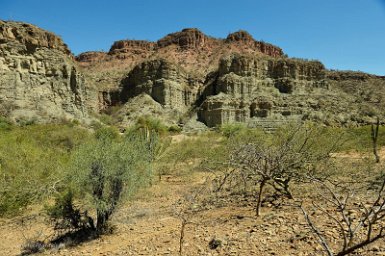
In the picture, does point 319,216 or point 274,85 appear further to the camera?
point 274,85

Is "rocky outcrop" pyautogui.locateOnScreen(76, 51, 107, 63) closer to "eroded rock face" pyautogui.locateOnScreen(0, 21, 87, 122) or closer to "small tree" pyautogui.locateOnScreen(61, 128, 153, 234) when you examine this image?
"eroded rock face" pyautogui.locateOnScreen(0, 21, 87, 122)

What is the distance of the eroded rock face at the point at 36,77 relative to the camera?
34.2 metres

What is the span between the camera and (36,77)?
3712cm

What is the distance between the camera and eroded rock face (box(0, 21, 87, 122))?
34219 mm

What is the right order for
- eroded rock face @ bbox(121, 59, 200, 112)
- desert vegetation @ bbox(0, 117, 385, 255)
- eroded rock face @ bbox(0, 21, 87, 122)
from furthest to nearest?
eroded rock face @ bbox(121, 59, 200, 112) < eroded rock face @ bbox(0, 21, 87, 122) < desert vegetation @ bbox(0, 117, 385, 255)

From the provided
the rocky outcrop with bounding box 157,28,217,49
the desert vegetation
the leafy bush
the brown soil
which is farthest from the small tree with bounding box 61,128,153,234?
the rocky outcrop with bounding box 157,28,217,49

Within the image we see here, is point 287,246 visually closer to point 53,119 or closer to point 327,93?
point 53,119

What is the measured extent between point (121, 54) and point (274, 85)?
6249cm

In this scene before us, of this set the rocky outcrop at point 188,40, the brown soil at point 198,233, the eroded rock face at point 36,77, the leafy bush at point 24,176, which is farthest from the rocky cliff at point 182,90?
the rocky outcrop at point 188,40

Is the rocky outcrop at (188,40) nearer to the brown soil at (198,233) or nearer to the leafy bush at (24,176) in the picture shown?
the leafy bush at (24,176)

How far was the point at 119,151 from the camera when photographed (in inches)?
311

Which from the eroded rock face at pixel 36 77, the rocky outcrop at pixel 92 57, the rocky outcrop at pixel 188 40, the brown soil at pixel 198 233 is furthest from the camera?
the rocky outcrop at pixel 92 57

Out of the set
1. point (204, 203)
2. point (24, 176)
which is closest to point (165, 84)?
point (24, 176)

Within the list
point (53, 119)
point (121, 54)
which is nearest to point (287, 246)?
point (53, 119)
